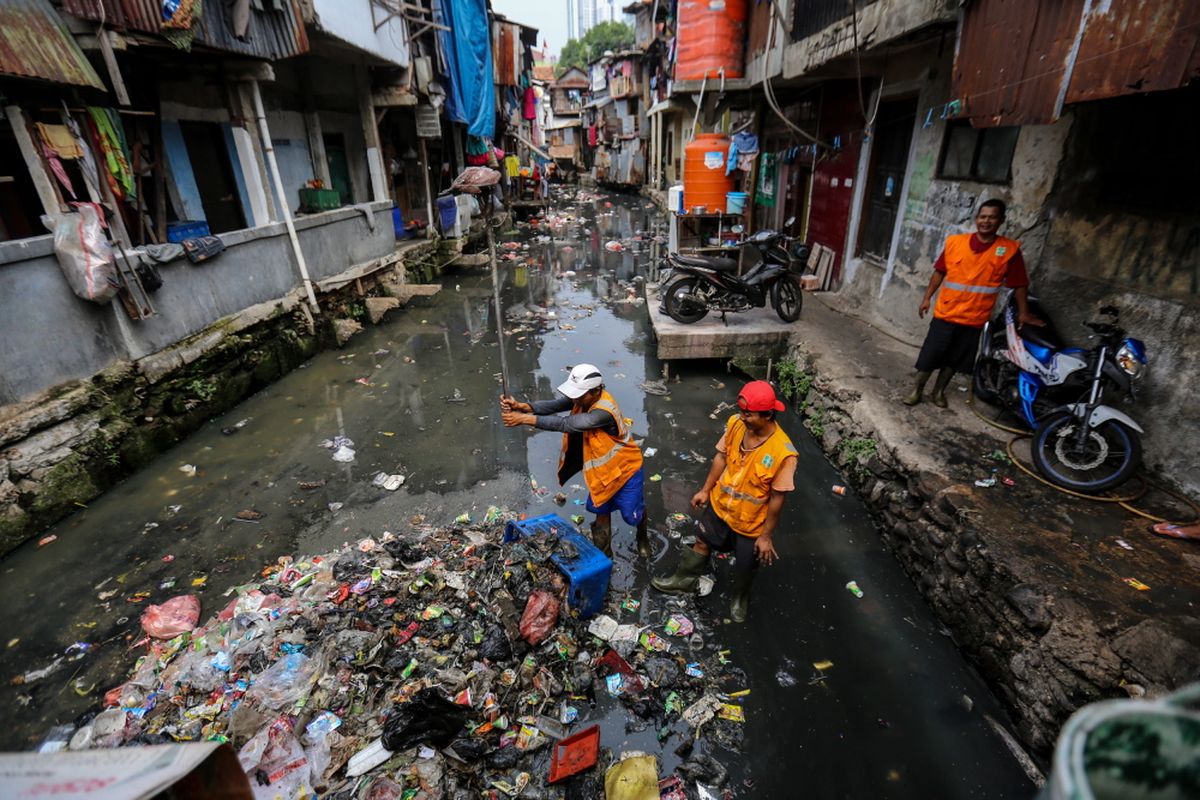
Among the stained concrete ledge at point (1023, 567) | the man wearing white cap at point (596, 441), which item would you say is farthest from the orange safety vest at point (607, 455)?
the stained concrete ledge at point (1023, 567)

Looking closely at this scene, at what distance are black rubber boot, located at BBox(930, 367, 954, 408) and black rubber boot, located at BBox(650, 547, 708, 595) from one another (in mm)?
2903

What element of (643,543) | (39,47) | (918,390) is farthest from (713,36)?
(643,543)

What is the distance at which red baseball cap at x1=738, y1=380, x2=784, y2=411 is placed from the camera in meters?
3.09

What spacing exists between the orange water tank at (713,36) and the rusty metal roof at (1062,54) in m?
7.45

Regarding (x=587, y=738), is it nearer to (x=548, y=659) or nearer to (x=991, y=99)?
(x=548, y=659)

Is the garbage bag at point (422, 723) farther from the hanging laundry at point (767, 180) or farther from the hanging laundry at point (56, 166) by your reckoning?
the hanging laundry at point (767, 180)

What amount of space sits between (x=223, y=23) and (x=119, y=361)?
4386mm

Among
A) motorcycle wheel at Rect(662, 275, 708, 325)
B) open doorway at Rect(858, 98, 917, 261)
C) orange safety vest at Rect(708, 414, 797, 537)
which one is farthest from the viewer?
motorcycle wheel at Rect(662, 275, 708, 325)

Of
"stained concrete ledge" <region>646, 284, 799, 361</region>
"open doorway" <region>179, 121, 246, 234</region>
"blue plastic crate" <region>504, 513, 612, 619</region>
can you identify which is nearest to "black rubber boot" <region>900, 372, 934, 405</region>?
"stained concrete ledge" <region>646, 284, 799, 361</region>

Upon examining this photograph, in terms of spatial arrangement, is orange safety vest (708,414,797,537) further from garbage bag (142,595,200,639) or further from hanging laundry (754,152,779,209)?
hanging laundry (754,152,779,209)

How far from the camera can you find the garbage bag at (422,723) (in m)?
2.82

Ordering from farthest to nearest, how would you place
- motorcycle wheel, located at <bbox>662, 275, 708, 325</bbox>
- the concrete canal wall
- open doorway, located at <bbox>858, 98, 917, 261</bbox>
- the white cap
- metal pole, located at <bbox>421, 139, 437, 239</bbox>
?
metal pole, located at <bbox>421, 139, 437, 239</bbox> → motorcycle wheel, located at <bbox>662, 275, 708, 325</bbox> → open doorway, located at <bbox>858, 98, 917, 261</bbox> → the concrete canal wall → the white cap

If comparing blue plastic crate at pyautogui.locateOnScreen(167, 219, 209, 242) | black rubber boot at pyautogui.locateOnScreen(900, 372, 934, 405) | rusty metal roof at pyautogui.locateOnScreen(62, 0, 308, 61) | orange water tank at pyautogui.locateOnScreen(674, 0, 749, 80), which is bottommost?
black rubber boot at pyautogui.locateOnScreen(900, 372, 934, 405)

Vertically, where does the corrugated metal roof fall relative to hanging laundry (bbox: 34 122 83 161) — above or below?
above
